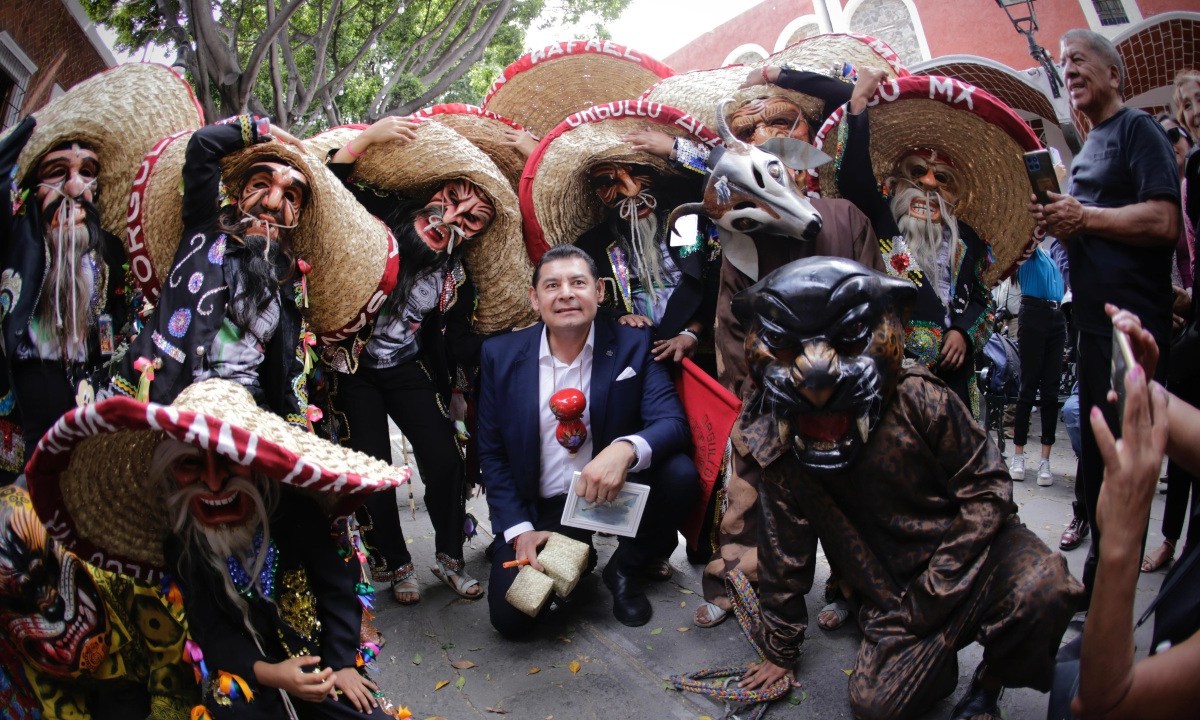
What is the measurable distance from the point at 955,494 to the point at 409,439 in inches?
93.3

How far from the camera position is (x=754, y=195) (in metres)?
2.93

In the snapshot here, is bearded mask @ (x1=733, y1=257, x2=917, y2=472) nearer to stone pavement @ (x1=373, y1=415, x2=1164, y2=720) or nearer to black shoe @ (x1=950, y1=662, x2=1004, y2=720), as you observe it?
black shoe @ (x1=950, y1=662, x2=1004, y2=720)

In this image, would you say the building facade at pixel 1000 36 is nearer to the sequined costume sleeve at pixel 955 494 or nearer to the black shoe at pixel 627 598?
the sequined costume sleeve at pixel 955 494

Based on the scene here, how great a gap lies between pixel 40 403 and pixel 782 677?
9.06ft

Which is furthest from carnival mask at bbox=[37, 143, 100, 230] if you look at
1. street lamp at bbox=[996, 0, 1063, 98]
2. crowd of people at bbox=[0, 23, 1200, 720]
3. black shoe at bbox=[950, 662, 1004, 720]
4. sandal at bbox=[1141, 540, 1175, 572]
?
street lamp at bbox=[996, 0, 1063, 98]

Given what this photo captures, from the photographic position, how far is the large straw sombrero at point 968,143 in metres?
3.20

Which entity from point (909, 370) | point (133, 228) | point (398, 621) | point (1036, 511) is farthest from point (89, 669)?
point (1036, 511)

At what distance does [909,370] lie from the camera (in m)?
2.42

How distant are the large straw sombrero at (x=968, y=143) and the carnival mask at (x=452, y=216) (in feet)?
5.23

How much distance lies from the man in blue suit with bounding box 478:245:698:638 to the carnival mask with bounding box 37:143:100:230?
1.68 meters

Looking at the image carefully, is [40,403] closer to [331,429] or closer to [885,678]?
[331,429]

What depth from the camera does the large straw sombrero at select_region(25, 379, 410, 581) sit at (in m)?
1.72

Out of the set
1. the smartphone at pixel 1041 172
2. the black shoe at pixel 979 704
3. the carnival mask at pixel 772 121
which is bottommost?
the black shoe at pixel 979 704

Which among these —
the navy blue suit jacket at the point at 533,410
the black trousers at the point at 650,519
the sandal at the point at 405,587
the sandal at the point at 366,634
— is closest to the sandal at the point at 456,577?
the sandal at the point at 405,587
